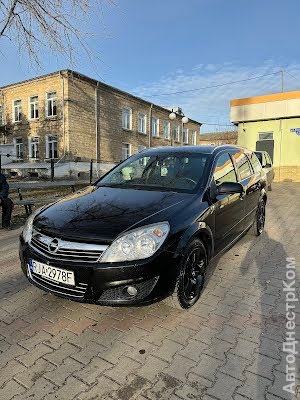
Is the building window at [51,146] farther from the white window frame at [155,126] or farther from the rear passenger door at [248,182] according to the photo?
the rear passenger door at [248,182]

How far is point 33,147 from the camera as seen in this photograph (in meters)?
25.1

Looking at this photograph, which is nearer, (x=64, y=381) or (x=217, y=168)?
(x=64, y=381)

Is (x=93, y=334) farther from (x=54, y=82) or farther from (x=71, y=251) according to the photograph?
(x=54, y=82)

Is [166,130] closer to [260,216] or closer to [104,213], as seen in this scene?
[260,216]

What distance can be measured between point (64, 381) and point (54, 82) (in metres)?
23.8

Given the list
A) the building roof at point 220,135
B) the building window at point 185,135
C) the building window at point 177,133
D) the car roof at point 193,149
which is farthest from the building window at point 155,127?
the car roof at point 193,149

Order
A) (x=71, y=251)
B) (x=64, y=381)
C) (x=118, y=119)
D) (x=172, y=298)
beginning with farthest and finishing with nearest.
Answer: (x=118, y=119)
(x=172, y=298)
(x=71, y=251)
(x=64, y=381)

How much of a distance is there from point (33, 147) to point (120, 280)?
81.1ft

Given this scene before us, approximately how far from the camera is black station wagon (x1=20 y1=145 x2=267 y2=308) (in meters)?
2.64

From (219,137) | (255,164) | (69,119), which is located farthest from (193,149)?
(219,137)

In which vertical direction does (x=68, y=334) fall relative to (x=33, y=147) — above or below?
below

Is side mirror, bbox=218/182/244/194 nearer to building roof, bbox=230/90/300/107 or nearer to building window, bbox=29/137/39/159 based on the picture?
building roof, bbox=230/90/300/107

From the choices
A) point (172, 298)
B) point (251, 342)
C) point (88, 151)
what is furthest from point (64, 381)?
point (88, 151)

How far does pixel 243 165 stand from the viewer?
5.15 metres
